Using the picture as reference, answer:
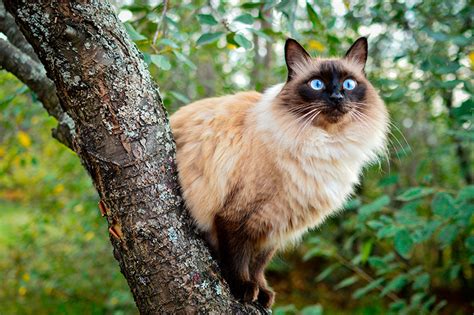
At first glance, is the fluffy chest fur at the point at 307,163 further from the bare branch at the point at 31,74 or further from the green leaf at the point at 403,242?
the bare branch at the point at 31,74

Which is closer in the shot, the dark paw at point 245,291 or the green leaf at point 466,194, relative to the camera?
the dark paw at point 245,291

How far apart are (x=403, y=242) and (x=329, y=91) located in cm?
107

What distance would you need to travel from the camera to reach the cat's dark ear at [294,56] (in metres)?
2.41

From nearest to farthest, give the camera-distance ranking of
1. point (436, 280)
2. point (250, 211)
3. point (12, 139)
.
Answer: point (250, 211)
point (12, 139)
point (436, 280)

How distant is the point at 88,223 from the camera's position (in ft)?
15.3

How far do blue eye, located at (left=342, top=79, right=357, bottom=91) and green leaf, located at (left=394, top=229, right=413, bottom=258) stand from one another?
0.99 metres

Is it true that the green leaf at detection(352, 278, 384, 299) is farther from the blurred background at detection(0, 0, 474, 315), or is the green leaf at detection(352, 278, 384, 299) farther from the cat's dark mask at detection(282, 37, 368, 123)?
the cat's dark mask at detection(282, 37, 368, 123)

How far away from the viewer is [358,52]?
251 cm

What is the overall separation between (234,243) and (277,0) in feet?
4.33

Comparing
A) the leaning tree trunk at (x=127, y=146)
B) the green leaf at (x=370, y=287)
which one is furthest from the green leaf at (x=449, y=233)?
the leaning tree trunk at (x=127, y=146)

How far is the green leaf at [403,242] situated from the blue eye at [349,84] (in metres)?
0.99

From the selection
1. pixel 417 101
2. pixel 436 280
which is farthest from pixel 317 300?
pixel 417 101

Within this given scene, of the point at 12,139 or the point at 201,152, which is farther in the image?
the point at 12,139

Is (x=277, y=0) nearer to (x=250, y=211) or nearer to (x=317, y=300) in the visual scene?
(x=250, y=211)
